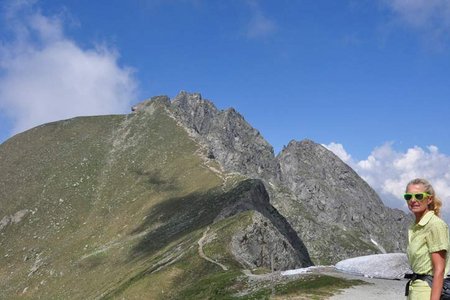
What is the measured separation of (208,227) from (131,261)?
22.0 metres

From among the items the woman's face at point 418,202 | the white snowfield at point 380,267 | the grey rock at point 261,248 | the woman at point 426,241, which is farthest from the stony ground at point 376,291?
the grey rock at point 261,248

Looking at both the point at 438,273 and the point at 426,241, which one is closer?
the point at 438,273

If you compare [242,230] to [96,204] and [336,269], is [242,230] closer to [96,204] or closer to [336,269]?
[336,269]

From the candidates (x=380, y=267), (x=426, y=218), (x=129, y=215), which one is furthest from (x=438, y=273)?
(x=129, y=215)

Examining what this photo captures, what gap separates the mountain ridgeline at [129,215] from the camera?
211 ft

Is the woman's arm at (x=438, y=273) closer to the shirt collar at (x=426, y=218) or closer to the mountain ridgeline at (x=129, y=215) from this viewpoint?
the shirt collar at (x=426, y=218)

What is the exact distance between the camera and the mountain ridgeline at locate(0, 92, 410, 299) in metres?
64.3

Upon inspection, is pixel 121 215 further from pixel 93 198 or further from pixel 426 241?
pixel 426 241

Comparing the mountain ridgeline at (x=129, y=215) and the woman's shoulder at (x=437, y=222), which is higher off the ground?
the mountain ridgeline at (x=129, y=215)

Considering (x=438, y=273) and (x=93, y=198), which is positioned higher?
(x=93, y=198)

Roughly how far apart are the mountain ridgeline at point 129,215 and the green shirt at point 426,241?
96.9ft

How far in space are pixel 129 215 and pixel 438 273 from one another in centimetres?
11235

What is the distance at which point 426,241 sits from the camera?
934 cm

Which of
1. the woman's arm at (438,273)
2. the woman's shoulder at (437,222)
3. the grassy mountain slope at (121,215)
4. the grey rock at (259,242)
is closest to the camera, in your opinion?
the woman's arm at (438,273)
